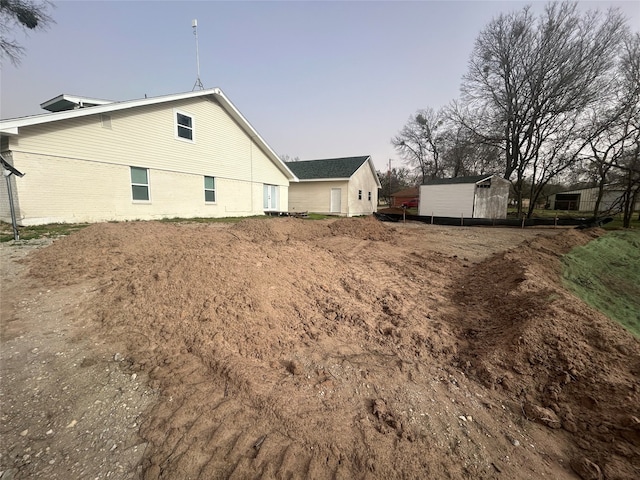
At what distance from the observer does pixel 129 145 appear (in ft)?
35.0

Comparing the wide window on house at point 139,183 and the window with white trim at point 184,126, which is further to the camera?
the window with white trim at point 184,126

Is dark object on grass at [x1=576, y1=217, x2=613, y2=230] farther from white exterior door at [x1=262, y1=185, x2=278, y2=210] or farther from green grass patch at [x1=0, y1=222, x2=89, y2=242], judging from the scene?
green grass patch at [x1=0, y1=222, x2=89, y2=242]

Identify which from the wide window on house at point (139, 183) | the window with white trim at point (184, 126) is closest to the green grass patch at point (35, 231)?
the wide window on house at point (139, 183)

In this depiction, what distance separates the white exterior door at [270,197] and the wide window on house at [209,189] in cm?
380

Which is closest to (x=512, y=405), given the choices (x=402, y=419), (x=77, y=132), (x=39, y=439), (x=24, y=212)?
(x=402, y=419)

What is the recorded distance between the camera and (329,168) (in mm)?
22531

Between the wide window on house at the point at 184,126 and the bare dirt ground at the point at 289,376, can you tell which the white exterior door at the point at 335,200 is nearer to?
the wide window on house at the point at 184,126

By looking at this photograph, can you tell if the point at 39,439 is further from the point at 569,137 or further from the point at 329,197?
the point at 569,137

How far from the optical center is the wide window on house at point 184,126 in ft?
40.7

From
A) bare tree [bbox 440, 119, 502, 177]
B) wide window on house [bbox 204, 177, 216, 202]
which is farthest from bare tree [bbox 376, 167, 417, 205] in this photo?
wide window on house [bbox 204, 177, 216, 202]

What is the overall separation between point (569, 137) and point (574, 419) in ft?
91.2

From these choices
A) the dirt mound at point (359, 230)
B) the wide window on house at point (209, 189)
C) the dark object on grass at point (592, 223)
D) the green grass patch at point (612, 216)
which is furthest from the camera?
the green grass patch at point (612, 216)

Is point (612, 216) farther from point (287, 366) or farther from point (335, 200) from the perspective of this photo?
point (287, 366)

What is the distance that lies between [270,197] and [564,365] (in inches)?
672
